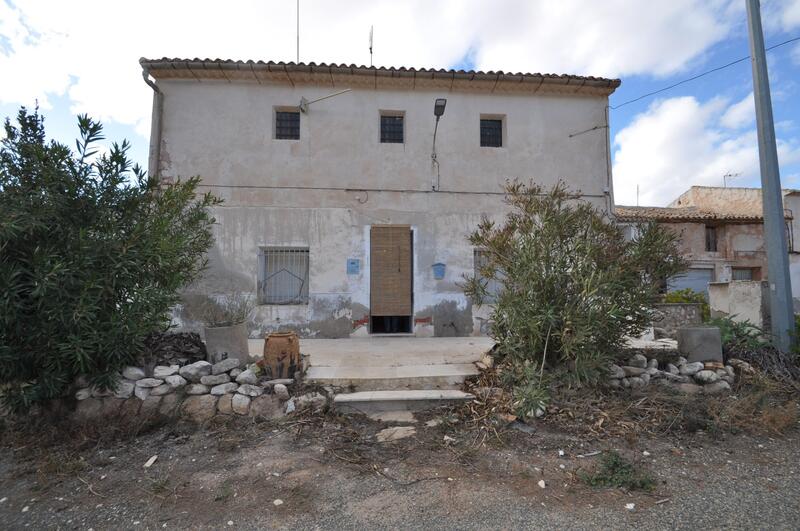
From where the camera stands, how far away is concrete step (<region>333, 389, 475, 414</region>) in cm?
428

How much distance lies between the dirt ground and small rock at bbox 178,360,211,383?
1.71 ft

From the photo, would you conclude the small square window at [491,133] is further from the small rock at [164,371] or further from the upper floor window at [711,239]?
the upper floor window at [711,239]

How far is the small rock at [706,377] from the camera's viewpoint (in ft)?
15.5

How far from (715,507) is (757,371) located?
309 cm

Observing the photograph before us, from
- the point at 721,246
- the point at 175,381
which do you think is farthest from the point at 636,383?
the point at 721,246

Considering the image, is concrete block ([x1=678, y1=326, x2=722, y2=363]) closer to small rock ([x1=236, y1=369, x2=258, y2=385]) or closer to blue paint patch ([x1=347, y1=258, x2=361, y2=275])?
small rock ([x1=236, y1=369, x2=258, y2=385])

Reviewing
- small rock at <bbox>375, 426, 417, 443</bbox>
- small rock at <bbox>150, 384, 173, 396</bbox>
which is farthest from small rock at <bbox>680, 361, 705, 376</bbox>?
small rock at <bbox>150, 384, 173, 396</bbox>

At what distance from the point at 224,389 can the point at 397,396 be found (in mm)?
1829

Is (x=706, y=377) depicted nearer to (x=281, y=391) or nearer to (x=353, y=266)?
(x=281, y=391)

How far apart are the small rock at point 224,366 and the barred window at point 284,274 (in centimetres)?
364

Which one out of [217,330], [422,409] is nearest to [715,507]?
[422,409]

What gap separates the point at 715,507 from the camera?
2652 mm

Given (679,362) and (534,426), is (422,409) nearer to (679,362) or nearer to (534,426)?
(534,426)

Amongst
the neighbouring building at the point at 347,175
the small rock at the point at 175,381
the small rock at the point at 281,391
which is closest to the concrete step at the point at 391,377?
the small rock at the point at 281,391
